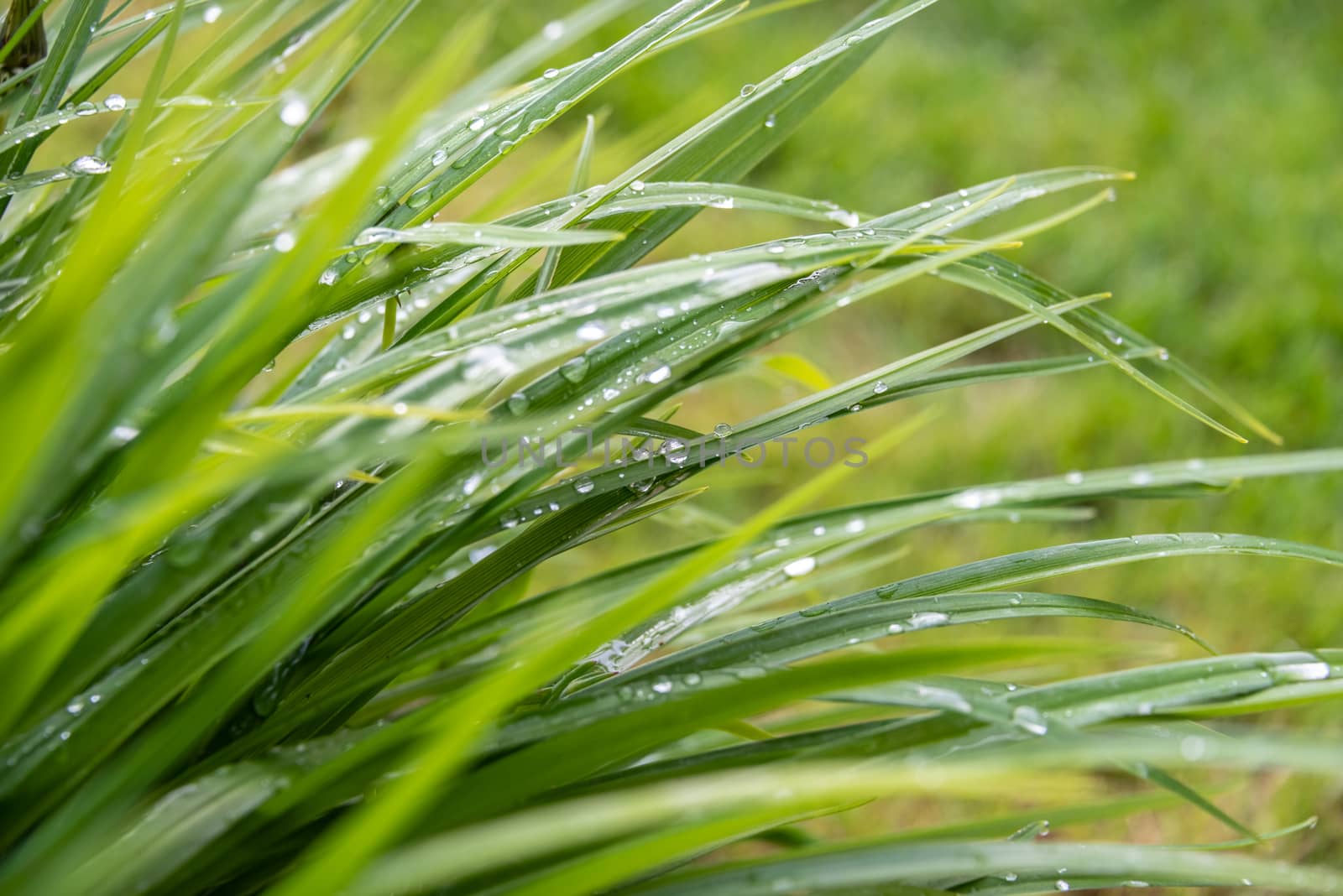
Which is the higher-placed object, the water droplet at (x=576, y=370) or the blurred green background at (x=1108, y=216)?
the blurred green background at (x=1108, y=216)

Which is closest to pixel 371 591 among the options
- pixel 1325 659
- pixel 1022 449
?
pixel 1325 659

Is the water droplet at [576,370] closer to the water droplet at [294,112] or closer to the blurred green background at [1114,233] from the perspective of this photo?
the water droplet at [294,112]

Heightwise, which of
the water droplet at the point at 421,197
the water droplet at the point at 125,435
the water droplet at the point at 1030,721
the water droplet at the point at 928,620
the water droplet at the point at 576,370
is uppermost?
the water droplet at the point at 421,197

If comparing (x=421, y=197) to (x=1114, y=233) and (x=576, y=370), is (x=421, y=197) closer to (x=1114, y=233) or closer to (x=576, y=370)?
(x=576, y=370)

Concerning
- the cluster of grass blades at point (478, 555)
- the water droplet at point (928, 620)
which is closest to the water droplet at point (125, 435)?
the cluster of grass blades at point (478, 555)

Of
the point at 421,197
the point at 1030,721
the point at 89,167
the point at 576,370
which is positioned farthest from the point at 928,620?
the point at 89,167

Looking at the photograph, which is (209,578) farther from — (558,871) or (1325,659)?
(1325,659)

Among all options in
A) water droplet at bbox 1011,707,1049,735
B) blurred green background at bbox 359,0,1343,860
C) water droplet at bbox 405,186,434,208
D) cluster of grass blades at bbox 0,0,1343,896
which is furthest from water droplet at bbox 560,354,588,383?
blurred green background at bbox 359,0,1343,860

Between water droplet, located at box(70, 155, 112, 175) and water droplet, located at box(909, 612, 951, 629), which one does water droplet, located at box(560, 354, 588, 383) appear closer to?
water droplet, located at box(909, 612, 951, 629)
